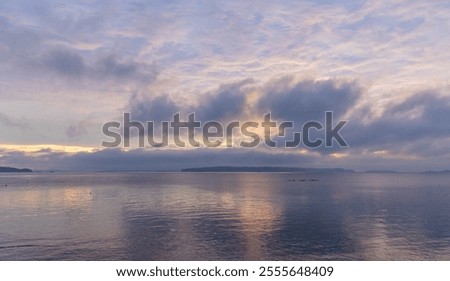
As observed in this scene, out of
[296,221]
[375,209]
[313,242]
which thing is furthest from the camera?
[375,209]

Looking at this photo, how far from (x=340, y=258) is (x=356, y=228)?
19.9 meters

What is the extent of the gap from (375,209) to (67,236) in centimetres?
7106

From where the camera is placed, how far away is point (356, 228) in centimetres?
6238

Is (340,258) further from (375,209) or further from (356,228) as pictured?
(375,209)

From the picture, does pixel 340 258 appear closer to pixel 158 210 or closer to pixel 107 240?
pixel 107 240

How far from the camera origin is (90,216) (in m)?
77.4

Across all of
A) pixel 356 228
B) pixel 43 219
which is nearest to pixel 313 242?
pixel 356 228

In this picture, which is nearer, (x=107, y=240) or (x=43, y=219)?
(x=107, y=240)

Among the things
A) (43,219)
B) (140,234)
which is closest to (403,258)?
(140,234)
